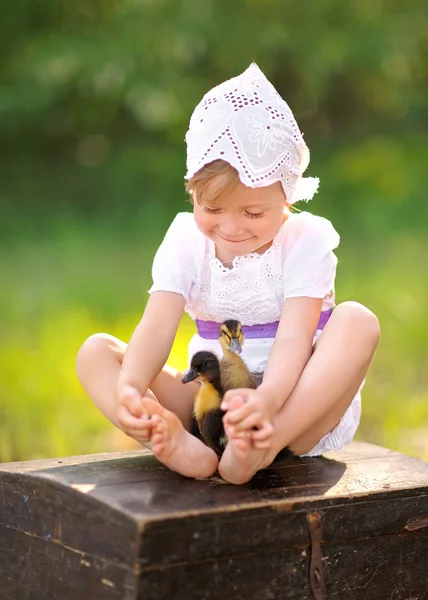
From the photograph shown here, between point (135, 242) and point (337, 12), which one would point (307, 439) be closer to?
point (135, 242)

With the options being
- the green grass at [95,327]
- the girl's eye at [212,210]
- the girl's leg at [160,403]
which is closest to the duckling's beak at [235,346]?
the girl's leg at [160,403]

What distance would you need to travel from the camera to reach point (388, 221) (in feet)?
27.7

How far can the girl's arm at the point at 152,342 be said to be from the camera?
2466mm

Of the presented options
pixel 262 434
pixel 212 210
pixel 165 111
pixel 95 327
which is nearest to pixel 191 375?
pixel 262 434

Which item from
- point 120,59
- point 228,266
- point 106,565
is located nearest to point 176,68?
point 120,59

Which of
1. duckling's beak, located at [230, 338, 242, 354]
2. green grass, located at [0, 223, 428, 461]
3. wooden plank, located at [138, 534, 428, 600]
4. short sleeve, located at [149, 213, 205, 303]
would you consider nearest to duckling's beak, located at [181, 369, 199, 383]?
duckling's beak, located at [230, 338, 242, 354]

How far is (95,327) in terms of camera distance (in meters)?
5.03

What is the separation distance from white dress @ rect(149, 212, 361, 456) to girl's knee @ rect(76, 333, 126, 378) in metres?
0.18

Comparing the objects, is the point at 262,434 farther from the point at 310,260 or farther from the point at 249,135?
the point at 249,135

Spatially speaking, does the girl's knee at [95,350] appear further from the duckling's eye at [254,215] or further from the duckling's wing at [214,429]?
the duckling's eye at [254,215]

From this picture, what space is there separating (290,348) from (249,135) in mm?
523

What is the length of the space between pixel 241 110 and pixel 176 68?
868cm

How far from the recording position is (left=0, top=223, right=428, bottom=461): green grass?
3848mm

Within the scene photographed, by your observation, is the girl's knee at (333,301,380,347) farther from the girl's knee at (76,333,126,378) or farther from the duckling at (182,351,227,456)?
the girl's knee at (76,333,126,378)
